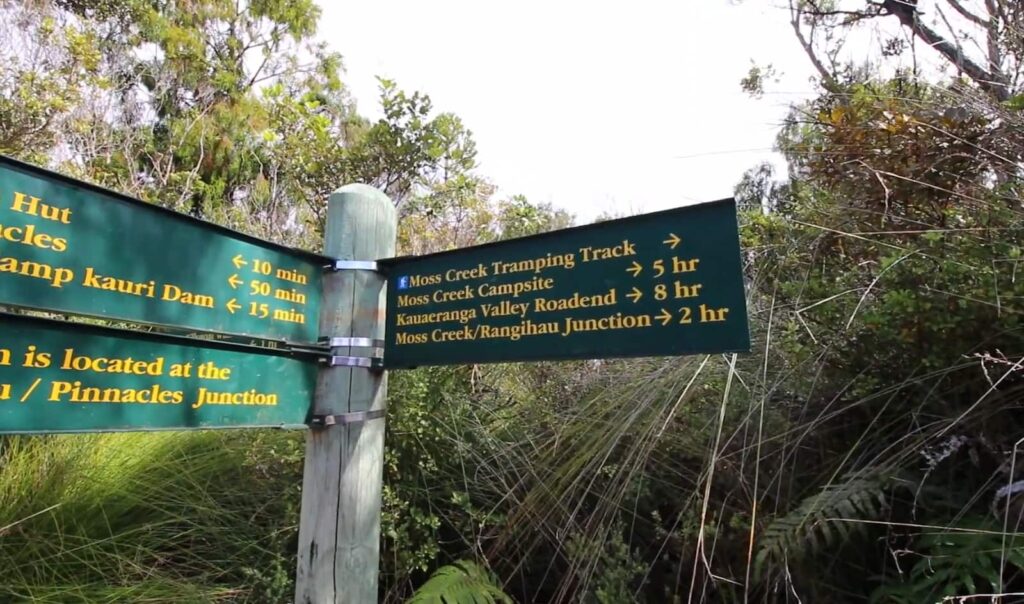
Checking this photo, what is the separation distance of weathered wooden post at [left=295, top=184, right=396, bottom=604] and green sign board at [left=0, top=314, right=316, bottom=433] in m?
0.14

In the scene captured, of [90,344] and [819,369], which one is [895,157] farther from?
[90,344]

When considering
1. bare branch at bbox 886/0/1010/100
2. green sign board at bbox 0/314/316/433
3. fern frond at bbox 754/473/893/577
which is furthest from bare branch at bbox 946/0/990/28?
green sign board at bbox 0/314/316/433

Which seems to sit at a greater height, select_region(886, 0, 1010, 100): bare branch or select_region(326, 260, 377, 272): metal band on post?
select_region(886, 0, 1010, 100): bare branch

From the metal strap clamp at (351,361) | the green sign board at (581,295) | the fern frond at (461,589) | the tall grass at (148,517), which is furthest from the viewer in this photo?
the tall grass at (148,517)

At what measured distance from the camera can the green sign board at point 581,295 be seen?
1.69m

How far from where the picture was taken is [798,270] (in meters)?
2.93

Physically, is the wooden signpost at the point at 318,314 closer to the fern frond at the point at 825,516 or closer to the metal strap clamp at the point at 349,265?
the metal strap clamp at the point at 349,265

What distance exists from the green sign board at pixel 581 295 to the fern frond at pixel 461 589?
104 cm

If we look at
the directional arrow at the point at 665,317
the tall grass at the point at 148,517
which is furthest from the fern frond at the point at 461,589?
the directional arrow at the point at 665,317

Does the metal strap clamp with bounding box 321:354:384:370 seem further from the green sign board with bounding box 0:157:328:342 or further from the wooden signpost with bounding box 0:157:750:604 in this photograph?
the green sign board with bounding box 0:157:328:342

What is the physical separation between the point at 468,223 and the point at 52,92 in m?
4.69

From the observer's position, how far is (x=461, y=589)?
252 cm

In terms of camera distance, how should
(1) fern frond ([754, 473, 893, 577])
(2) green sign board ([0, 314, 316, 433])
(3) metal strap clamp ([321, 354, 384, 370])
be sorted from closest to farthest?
(2) green sign board ([0, 314, 316, 433]) → (1) fern frond ([754, 473, 893, 577]) → (3) metal strap clamp ([321, 354, 384, 370])

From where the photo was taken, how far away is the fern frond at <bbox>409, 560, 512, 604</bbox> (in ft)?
8.02
